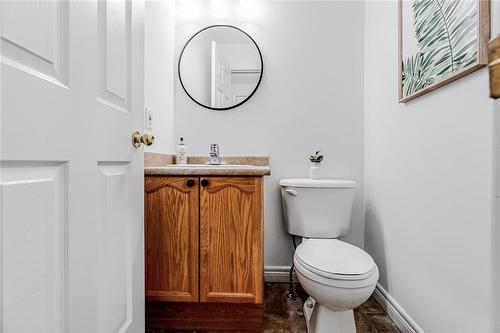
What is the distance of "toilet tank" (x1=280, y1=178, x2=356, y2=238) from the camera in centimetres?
151

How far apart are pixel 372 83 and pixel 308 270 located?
1.28m

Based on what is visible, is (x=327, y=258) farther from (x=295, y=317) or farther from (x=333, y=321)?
(x=295, y=317)

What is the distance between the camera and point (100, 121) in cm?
68

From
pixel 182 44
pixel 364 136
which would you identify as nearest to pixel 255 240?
pixel 364 136

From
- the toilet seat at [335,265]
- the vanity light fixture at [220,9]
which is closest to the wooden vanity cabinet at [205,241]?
the toilet seat at [335,265]

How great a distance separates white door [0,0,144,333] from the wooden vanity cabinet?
0.35 meters

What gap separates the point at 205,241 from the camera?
1208 millimetres

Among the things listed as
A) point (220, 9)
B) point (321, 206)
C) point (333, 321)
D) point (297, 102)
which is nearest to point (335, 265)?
point (333, 321)

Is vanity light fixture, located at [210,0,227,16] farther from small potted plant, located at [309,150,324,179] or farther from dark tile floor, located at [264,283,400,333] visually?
dark tile floor, located at [264,283,400,333]

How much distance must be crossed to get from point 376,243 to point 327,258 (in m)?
0.63

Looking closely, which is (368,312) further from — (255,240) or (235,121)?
(235,121)

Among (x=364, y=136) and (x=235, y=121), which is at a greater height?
(x=235, y=121)

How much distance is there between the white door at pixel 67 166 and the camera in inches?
17.5

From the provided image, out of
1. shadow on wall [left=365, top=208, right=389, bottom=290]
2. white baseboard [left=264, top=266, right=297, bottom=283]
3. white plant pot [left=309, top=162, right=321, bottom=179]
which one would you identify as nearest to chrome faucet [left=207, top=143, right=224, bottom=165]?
white plant pot [left=309, top=162, right=321, bottom=179]
